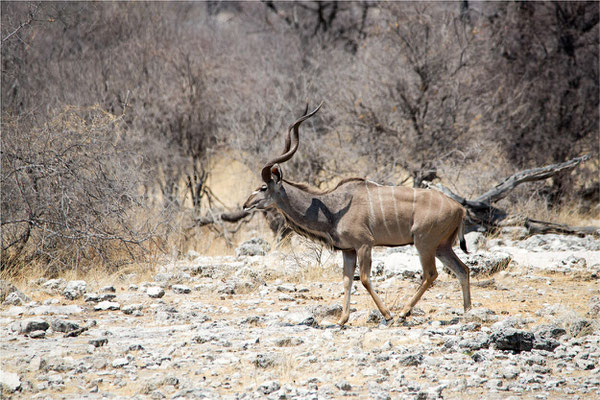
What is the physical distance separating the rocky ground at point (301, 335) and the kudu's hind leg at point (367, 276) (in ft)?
0.46

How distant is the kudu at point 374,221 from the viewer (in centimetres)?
693

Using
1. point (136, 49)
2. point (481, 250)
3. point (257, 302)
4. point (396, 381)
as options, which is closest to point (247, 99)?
point (136, 49)

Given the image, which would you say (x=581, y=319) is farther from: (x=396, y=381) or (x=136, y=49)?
(x=136, y=49)

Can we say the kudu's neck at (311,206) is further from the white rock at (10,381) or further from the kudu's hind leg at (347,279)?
the white rock at (10,381)

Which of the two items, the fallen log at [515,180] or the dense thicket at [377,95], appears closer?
the fallen log at [515,180]

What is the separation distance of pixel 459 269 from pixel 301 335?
1830 millimetres

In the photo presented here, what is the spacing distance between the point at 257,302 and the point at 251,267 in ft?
5.89

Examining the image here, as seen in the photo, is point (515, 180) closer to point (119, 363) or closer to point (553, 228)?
point (553, 228)

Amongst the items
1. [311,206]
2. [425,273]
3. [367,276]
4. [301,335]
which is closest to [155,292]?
[311,206]

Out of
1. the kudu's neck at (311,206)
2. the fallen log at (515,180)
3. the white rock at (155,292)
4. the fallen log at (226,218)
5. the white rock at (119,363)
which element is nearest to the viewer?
the white rock at (119,363)

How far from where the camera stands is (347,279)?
703 cm

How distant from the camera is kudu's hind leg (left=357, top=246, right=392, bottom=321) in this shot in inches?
268

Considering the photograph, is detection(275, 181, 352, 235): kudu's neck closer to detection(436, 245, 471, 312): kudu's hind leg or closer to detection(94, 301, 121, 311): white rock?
detection(436, 245, 471, 312): kudu's hind leg

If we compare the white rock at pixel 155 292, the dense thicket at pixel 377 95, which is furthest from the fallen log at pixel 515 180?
the white rock at pixel 155 292
